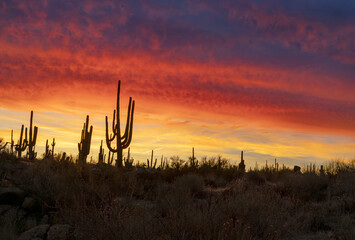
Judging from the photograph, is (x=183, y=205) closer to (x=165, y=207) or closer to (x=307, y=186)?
(x=165, y=207)

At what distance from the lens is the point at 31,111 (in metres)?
31.2

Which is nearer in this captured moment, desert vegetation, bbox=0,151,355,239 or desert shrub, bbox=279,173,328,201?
desert vegetation, bbox=0,151,355,239

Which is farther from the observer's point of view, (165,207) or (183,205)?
(165,207)

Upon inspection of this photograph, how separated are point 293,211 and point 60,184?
7327mm

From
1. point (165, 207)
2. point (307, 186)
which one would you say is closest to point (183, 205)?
point (165, 207)

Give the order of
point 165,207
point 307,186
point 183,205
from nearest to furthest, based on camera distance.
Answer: point 183,205 < point 165,207 < point 307,186

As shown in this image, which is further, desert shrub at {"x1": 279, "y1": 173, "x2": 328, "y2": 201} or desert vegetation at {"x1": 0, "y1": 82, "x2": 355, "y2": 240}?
desert shrub at {"x1": 279, "y1": 173, "x2": 328, "y2": 201}

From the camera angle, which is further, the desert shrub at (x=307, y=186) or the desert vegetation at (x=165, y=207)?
the desert shrub at (x=307, y=186)

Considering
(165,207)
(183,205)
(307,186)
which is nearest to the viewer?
(183,205)

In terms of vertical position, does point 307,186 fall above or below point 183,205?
above

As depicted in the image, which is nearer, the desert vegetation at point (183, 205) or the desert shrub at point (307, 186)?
the desert vegetation at point (183, 205)

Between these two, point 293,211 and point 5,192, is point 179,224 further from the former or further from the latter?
point 5,192

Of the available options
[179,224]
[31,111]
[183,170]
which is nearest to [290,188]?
[183,170]

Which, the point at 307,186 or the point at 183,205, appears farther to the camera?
the point at 307,186
